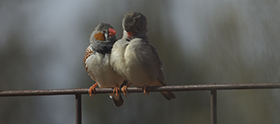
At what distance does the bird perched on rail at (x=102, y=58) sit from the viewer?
1654 mm

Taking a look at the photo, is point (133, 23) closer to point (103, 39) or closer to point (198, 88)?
point (103, 39)

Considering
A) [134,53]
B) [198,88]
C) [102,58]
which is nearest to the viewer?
[198,88]

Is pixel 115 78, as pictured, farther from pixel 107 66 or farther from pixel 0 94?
pixel 0 94

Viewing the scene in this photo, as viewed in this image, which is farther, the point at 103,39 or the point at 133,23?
the point at 103,39

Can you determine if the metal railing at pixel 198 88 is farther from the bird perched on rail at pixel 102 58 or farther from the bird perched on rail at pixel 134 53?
the bird perched on rail at pixel 102 58

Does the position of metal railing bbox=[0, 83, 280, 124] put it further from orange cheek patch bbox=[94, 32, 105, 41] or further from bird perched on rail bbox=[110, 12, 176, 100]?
orange cheek patch bbox=[94, 32, 105, 41]

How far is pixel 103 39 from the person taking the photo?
5.70ft

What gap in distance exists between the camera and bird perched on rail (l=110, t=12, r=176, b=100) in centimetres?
143

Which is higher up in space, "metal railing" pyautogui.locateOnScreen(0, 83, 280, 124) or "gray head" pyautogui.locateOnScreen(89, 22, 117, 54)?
"gray head" pyautogui.locateOnScreen(89, 22, 117, 54)

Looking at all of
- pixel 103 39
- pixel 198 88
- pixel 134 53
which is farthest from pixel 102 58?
pixel 198 88

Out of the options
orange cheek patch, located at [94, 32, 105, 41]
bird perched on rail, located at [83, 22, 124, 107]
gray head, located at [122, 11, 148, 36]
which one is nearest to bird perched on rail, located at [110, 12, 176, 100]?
gray head, located at [122, 11, 148, 36]

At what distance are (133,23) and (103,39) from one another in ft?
1.12

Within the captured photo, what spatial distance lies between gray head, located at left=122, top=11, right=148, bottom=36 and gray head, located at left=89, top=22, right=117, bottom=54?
0.24 metres

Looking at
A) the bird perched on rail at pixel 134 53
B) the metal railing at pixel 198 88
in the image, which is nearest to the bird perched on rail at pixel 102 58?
the bird perched on rail at pixel 134 53
